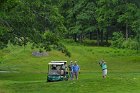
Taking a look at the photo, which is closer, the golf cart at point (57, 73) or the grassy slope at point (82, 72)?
the grassy slope at point (82, 72)

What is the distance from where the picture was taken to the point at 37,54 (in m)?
77.8

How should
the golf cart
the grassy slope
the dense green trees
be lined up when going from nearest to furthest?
the grassy slope < the golf cart < the dense green trees

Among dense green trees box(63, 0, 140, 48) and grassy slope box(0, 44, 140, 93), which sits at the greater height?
dense green trees box(63, 0, 140, 48)

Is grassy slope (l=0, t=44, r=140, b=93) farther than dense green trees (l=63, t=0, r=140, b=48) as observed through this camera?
No

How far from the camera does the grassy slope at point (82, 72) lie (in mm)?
34750

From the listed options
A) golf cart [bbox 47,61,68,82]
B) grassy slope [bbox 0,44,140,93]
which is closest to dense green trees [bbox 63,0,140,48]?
grassy slope [bbox 0,44,140,93]

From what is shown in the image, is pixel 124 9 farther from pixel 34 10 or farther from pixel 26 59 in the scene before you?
pixel 34 10

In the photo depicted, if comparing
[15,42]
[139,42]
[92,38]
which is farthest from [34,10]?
[92,38]

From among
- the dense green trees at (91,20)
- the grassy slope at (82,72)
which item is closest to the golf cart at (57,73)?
the grassy slope at (82,72)

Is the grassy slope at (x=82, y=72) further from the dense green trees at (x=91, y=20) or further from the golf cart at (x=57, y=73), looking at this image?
the dense green trees at (x=91, y=20)

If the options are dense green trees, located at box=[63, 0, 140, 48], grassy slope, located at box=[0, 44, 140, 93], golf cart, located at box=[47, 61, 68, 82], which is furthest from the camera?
dense green trees, located at box=[63, 0, 140, 48]

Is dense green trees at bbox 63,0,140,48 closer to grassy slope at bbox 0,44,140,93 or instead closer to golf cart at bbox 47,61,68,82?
grassy slope at bbox 0,44,140,93

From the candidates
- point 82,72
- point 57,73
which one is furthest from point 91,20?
point 57,73

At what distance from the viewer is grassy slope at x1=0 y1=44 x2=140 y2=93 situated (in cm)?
3475
